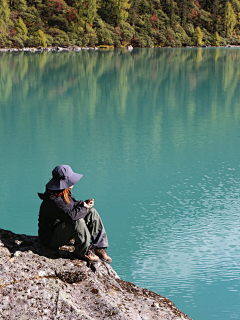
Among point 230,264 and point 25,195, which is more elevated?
point 25,195

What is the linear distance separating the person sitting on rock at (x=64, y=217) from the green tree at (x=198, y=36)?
72.9m

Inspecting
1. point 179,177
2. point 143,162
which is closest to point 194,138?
point 143,162

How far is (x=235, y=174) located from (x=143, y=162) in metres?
1.83

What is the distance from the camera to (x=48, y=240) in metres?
3.33

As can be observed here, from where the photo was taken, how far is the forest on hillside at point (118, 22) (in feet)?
175

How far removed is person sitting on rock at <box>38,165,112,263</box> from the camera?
3170 mm

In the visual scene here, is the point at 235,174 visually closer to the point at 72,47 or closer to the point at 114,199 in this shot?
the point at 114,199

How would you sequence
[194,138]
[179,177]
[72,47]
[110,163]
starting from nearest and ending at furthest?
[179,177], [110,163], [194,138], [72,47]

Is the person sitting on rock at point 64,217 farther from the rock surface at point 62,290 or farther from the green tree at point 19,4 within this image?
the green tree at point 19,4

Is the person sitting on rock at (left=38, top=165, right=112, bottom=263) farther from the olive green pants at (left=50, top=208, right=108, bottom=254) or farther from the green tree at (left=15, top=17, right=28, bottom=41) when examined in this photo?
the green tree at (left=15, top=17, right=28, bottom=41)

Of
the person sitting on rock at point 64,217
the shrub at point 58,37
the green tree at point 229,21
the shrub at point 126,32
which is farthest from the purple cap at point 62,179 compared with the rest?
the green tree at point 229,21

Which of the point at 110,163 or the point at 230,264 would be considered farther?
the point at 110,163

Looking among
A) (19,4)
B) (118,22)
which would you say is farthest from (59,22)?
(118,22)

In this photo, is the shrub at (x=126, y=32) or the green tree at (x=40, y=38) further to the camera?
the shrub at (x=126, y=32)
